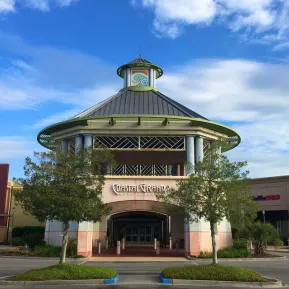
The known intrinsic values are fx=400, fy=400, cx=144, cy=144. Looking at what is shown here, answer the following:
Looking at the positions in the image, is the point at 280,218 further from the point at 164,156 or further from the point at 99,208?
the point at 99,208

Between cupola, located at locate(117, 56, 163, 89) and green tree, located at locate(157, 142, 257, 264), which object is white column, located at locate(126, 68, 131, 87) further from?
green tree, located at locate(157, 142, 257, 264)

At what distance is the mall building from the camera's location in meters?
28.5

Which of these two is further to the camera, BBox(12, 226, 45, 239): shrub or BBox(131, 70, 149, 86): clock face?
BBox(12, 226, 45, 239): shrub

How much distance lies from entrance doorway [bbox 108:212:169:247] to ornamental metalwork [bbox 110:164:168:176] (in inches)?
180

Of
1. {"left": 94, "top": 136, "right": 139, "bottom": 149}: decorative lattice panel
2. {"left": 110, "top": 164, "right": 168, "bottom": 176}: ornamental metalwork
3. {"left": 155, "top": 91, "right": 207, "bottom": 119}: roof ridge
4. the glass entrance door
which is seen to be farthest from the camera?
the glass entrance door

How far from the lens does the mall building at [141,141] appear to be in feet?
93.7

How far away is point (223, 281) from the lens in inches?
575

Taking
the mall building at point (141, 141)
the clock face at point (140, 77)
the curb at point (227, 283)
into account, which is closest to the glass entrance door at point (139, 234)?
the mall building at point (141, 141)

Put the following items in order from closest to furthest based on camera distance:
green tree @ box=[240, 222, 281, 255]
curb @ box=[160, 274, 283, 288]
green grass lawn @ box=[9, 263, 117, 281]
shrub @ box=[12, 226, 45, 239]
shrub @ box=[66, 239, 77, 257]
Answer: curb @ box=[160, 274, 283, 288]
green grass lawn @ box=[9, 263, 117, 281]
shrub @ box=[66, 239, 77, 257]
green tree @ box=[240, 222, 281, 255]
shrub @ box=[12, 226, 45, 239]

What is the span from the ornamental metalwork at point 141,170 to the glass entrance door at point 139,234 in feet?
19.9

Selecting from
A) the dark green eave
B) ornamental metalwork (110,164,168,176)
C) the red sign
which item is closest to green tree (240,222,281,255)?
the dark green eave

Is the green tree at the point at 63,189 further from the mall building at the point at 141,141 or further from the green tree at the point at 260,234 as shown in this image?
the green tree at the point at 260,234

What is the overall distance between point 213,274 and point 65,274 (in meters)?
5.47

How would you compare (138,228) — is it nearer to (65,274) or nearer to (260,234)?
(260,234)
